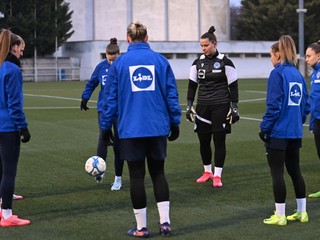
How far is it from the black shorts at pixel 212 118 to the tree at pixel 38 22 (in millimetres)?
53014

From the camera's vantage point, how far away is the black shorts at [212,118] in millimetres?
9984

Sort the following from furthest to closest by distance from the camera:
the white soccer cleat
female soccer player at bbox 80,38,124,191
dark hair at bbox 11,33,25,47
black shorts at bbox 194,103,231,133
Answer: black shorts at bbox 194,103,231,133 < the white soccer cleat < female soccer player at bbox 80,38,124,191 < dark hair at bbox 11,33,25,47

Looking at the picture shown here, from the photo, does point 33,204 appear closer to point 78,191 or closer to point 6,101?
point 78,191

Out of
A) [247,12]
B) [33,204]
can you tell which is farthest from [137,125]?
[247,12]

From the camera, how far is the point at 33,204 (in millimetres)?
8703

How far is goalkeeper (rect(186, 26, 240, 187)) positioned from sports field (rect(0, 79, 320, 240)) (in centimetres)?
73

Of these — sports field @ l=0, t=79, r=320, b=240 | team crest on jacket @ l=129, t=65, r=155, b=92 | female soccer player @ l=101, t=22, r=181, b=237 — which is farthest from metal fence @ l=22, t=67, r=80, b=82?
team crest on jacket @ l=129, t=65, r=155, b=92

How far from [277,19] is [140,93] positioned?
234 ft

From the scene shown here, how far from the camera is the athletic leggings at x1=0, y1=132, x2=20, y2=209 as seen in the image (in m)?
7.36

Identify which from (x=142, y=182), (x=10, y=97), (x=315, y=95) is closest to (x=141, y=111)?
(x=142, y=182)

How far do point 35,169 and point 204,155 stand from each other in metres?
2.91

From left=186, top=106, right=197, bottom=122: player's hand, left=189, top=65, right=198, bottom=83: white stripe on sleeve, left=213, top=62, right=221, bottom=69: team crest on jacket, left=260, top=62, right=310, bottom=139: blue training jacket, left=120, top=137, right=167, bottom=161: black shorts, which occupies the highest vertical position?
left=213, top=62, right=221, bottom=69: team crest on jacket

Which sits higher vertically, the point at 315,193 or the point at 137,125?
the point at 137,125

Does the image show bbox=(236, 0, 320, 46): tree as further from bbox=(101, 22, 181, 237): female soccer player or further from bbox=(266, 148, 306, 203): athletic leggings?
bbox=(101, 22, 181, 237): female soccer player
